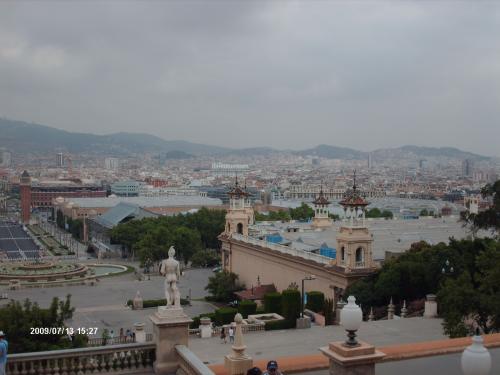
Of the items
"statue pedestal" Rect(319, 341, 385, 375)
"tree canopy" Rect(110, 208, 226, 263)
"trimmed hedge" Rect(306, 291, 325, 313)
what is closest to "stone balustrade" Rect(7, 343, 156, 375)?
"statue pedestal" Rect(319, 341, 385, 375)

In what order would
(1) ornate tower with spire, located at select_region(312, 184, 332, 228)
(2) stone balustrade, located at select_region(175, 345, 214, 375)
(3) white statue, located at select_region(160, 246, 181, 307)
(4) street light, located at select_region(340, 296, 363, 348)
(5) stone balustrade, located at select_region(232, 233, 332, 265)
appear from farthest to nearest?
(1) ornate tower with spire, located at select_region(312, 184, 332, 228)
(5) stone balustrade, located at select_region(232, 233, 332, 265)
(3) white statue, located at select_region(160, 246, 181, 307)
(2) stone balustrade, located at select_region(175, 345, 214, 375)
(4) street light, located at select_region(340, 296, 363, 348)

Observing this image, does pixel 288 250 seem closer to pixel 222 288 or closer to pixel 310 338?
pixel 222 288

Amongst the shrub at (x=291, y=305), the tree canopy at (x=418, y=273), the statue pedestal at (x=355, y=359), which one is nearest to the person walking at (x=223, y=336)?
the shrub at (x=291, y=305)

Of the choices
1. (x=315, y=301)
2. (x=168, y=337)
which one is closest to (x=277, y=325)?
(x=315, y=301)

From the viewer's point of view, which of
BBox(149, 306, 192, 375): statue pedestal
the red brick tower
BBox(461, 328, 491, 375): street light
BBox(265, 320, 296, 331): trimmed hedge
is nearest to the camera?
BBox(461, 328, 491, 375): street light

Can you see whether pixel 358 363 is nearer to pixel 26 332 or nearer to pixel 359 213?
pixel 26 332

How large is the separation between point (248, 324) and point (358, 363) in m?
18.9

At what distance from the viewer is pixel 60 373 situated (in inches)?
404

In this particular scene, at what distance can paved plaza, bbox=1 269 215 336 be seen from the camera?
34625 millimetres

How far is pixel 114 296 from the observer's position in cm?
4334

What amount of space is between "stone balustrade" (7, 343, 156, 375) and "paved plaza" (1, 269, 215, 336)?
20.1 meters

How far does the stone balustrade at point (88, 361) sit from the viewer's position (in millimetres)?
10164

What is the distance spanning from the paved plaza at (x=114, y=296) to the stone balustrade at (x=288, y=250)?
470cm

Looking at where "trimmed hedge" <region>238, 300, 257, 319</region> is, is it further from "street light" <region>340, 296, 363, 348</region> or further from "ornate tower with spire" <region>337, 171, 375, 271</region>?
"street light" <region>340, 296, 363, 348</region>
